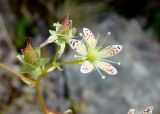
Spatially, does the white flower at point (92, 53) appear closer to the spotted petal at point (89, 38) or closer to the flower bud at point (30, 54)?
the spotted petal at point (89, 38)

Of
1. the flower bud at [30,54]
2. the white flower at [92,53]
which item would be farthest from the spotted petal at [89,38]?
the flower bud at [30,54]

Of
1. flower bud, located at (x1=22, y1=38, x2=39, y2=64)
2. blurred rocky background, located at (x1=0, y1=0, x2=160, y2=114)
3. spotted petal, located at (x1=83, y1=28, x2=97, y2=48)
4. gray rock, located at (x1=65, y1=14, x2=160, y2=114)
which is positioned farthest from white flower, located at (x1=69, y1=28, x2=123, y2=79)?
gray rock, located at (x1=65, y1=14, x2=160, y2=114)

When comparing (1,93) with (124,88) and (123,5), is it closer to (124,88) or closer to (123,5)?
(124,88)

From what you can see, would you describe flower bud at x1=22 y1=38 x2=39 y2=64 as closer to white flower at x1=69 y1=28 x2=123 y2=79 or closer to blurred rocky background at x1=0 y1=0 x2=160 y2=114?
white flower at x1=69 y1=28 x2=123 y2=79

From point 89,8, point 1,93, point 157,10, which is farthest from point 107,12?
point 1,93

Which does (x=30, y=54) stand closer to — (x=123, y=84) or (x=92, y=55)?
(x=92, y=55)

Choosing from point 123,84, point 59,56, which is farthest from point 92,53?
point 123,84
